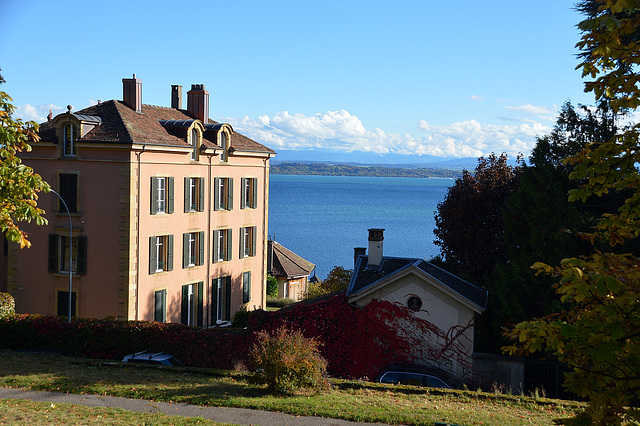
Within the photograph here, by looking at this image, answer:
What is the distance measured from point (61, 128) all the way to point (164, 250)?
8.10 m

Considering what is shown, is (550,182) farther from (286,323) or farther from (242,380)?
(242,380)

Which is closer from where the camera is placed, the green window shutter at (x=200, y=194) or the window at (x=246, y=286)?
the green window shutter at (x=200, y=194)

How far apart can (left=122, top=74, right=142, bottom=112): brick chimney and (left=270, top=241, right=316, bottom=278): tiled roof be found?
21824 mm

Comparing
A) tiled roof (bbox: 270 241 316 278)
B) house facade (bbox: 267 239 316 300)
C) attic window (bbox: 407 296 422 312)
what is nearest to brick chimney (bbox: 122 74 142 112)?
attic window (bbox: 407 296 422 312)

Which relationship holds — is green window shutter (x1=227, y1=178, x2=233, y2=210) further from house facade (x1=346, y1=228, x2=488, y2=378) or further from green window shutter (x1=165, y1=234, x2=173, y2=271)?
house facade (x1=346, y1=228, x2=488, y2=378)

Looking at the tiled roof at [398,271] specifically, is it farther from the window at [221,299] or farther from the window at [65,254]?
the window at [65,254]

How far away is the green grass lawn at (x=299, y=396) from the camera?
14.9 metres

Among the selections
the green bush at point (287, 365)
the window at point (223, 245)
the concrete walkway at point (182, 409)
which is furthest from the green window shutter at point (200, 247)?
the concrete walkway at point (182, 409)

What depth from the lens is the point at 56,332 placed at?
24.4 metres

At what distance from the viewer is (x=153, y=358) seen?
2184 cm

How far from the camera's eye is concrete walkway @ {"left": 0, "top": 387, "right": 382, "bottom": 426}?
14359mm

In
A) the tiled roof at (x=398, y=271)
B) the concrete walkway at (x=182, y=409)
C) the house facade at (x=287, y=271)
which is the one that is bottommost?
the house facade at (x=287, y=271)

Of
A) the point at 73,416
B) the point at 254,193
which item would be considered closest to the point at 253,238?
the point at 254,193

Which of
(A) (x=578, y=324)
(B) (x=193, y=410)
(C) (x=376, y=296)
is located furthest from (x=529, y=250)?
(A) (x=578, y=324)
